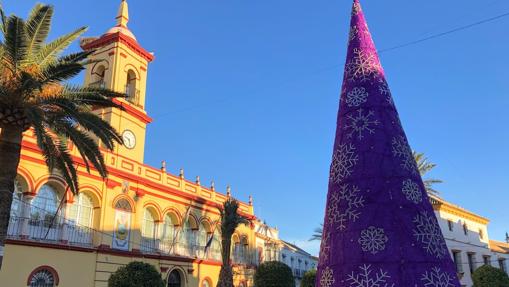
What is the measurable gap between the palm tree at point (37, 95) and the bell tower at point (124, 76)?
37.8ft

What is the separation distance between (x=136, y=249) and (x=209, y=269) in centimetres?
661

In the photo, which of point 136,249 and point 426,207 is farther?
point 136,249

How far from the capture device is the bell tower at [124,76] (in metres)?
26.3

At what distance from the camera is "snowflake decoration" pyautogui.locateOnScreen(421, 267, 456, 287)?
22.6 ft

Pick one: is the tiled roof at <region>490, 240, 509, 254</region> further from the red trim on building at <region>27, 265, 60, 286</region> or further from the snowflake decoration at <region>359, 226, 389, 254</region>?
the snowflake decoration at <region>359, 226, 389, 254</region>

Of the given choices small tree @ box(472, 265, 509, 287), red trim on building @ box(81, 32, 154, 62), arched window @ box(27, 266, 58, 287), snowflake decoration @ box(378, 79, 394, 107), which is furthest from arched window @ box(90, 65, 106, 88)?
small tree @ box(472, 265, 509, 287)

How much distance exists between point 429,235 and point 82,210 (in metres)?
18.4

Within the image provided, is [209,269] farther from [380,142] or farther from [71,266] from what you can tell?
[380,142]

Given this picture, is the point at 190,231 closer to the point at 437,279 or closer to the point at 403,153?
the point at 403,153

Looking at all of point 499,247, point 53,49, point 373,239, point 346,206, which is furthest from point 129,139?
point 499,247

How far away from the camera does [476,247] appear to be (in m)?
39.4

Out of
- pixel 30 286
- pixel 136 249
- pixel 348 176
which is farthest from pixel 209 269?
pixel 348 176

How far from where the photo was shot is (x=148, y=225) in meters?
26.0

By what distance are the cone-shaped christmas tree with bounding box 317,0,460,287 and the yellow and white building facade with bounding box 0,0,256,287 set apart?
47.8ft
